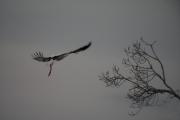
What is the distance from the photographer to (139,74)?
2.17 metres

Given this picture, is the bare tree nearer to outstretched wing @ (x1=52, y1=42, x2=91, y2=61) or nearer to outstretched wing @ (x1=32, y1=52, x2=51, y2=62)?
outstretched wing @ (x1=52, y1=42, x2=91, y2=61)

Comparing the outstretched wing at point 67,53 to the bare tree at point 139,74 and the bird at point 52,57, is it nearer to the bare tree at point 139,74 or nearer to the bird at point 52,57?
the bird at point 52,57

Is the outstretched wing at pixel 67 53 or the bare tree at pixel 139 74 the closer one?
the outstretched wing at pixel 67 53

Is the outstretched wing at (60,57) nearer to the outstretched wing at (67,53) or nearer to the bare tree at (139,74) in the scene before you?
the outstretched wing at (67,53)

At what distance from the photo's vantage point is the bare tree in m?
2.11

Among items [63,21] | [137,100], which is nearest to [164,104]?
[137,100]

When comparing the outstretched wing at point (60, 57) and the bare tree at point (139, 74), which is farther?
the bare tree at point (139, 74)

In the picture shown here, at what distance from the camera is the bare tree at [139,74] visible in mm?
2105

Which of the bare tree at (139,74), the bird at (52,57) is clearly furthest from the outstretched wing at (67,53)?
the bare tree at (139,74)

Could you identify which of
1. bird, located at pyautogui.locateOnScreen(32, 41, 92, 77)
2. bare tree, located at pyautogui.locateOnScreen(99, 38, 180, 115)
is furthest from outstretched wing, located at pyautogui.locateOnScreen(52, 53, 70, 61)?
bare tree, located at pyautogui.locateOnScreen(99, 38, 180, 115)

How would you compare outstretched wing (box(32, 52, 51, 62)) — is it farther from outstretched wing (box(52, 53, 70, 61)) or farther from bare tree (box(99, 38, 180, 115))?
bare tree (box(99, 38, 180, 115))

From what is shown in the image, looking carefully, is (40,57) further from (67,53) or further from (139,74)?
(139,74)

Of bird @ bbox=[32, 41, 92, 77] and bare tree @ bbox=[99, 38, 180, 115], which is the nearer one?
→ bird @ bbox=[32, 41, 92, 77]

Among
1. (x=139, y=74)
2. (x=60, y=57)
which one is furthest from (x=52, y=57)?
(x=139, y=74)
